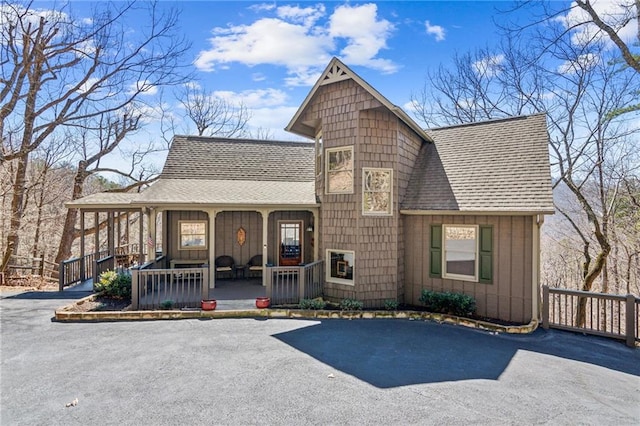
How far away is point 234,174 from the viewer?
512 inches

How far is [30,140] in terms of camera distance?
53.5 feet

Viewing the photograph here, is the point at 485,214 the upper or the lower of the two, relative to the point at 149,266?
upper

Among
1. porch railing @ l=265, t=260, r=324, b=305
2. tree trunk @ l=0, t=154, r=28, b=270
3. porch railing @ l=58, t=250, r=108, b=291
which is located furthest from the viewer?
tree trunk @ l=0, t=154, r=28, b=270

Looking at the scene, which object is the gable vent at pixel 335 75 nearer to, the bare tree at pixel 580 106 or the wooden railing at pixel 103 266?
the bare tree at pixel 580 106

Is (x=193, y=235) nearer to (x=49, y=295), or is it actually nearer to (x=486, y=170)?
(x=49, y=295)

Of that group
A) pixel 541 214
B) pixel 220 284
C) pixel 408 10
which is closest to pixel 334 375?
pixel 541 214

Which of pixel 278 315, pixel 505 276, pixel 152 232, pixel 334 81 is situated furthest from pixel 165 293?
pixel 505 276

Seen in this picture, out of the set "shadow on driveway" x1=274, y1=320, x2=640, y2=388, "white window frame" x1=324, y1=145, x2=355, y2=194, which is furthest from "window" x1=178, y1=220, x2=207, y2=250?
"shadow on driveway" x1=274, y1=320, x2=640, y2=388

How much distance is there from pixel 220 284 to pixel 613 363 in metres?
10.3

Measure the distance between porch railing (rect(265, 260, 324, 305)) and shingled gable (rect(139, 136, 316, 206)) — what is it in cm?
214

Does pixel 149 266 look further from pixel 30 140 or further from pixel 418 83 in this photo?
pixel 418 83

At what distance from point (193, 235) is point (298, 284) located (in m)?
4.92

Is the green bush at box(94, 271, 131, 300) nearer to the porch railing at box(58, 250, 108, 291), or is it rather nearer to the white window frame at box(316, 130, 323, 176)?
the porch railing at box(58, 250, 108, 291)

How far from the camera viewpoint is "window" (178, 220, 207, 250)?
11984 millimetres
